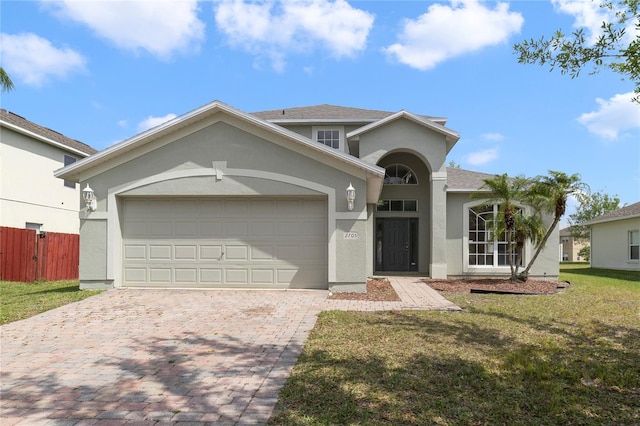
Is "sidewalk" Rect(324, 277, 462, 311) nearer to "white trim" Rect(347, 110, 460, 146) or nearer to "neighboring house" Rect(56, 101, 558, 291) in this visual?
"neighboring house" Rect(56, 101, 558, 291)

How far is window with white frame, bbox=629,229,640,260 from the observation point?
21.1m

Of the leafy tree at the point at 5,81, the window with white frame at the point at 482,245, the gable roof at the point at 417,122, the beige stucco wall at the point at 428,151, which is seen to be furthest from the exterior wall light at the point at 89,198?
the window with white frame at the point at 482,245

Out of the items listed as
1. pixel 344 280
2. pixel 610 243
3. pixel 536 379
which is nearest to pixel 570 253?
pixel 610 243

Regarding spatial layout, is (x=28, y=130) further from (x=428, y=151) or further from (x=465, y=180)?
(x=465, y=180)

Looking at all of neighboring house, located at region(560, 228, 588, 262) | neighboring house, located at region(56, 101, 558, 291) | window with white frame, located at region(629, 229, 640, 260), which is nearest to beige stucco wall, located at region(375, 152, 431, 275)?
neighboring house, located at region(56, 101, 558, 291)

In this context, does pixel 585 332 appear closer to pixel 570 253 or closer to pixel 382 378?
pixel 382 378

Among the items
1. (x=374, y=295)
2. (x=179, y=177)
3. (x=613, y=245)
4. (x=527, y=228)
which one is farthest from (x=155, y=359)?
(x=613, y=245)

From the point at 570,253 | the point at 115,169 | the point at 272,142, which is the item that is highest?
the point at 272,142

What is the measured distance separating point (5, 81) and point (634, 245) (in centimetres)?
2873

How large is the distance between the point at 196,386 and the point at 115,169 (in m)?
8.10

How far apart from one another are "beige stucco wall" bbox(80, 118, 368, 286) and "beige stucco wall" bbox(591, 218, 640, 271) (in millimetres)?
18785

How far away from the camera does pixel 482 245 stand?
49.9ft

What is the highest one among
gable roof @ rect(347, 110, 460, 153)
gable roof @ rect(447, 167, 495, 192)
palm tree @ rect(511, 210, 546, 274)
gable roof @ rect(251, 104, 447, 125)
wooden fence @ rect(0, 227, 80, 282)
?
gable roof @ rect(251, 104, 447, 125)

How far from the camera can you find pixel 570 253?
5562 centimetres
